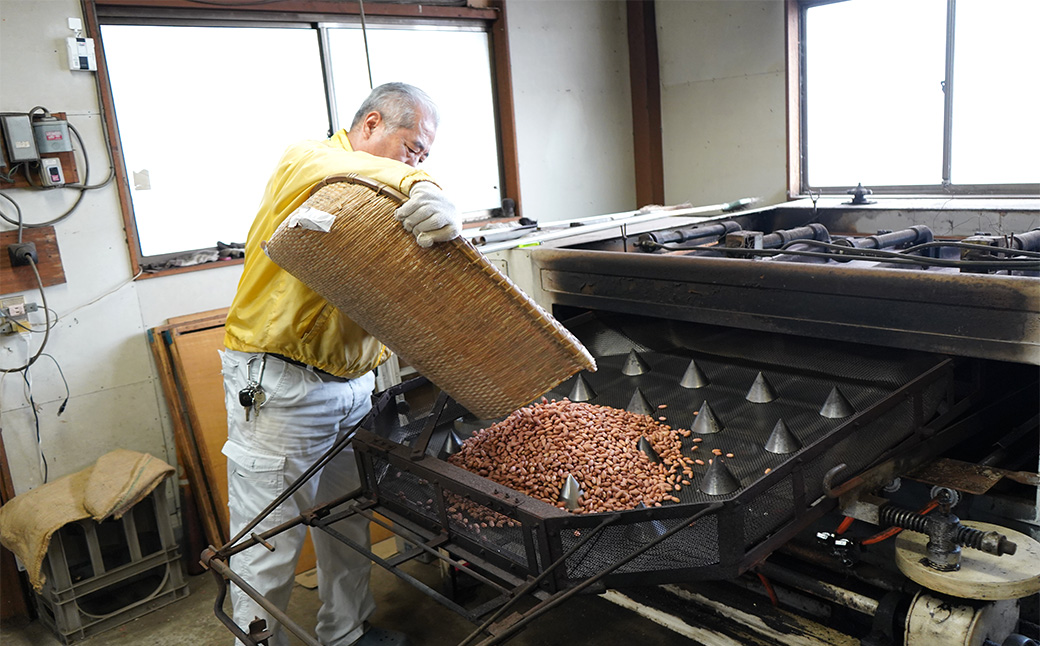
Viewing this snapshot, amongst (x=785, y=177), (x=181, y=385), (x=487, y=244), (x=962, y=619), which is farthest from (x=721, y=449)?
(x=785, y=177)

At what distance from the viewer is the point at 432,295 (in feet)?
4.61

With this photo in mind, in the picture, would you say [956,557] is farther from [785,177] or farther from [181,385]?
[785,177]

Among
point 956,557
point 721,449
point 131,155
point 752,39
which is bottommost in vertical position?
point 956,557

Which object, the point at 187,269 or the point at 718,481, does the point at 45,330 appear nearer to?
the point at 187,269

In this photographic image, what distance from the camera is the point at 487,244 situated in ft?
8.87

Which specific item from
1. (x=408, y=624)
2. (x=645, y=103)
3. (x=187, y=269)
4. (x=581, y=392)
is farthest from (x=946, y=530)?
(x=645, y=103)

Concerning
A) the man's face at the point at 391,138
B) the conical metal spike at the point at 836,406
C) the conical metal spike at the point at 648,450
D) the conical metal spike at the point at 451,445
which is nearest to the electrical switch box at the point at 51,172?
the man's face at the point at 391,138

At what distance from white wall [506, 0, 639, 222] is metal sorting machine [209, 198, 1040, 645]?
7.44ft

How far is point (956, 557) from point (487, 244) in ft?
5.60

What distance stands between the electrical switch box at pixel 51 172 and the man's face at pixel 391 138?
157cm

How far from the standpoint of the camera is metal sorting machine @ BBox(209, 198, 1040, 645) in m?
1.33

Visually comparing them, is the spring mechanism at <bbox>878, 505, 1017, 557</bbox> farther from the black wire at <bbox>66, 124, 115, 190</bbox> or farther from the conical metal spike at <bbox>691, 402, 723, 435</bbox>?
the black wire at <bbox>66, 124, 115, 190</bbox>

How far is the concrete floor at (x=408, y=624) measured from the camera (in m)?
2.57

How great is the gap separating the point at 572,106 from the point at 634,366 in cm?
293
